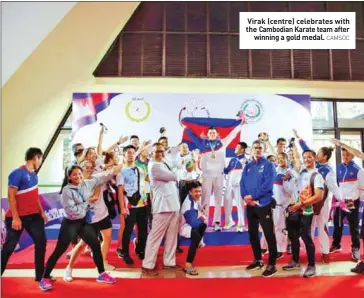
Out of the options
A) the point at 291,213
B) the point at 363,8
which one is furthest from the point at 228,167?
the point at 363,8

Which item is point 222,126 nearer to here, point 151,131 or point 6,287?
point 151,131

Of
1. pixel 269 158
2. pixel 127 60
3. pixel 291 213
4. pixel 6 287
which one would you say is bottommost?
pixel 6 287

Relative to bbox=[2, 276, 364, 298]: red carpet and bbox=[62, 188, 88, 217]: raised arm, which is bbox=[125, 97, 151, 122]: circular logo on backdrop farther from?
bbox=[2, 276, 364, 298]: red carpet

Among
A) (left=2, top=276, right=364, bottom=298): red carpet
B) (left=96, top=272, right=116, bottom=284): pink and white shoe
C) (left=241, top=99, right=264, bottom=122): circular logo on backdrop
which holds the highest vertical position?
(left=241, top=99, right=264, bottom=122): circular logo on backdrop

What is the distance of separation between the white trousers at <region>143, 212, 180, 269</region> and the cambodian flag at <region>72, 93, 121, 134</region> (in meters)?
1.07

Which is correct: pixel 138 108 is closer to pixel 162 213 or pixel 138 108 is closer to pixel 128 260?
pixel 162 213

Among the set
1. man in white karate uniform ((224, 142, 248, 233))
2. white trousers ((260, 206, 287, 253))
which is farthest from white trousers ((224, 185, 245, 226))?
white trousers ((260, 206, 287, 253))

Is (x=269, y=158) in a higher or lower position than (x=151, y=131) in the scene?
lower

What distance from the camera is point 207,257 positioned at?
326cm

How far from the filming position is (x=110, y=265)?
3158 millimetres

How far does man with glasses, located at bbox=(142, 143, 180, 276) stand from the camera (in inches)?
125

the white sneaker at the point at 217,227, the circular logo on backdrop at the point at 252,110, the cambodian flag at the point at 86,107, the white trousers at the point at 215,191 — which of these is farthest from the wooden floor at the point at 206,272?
the circular logo on backdrop at the point at 252,110

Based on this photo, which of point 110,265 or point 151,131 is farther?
point 151,131

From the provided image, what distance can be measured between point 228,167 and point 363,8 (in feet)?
6.36
